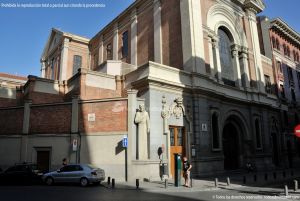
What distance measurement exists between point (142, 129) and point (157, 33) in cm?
1119

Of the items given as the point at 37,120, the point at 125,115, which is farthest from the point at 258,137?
the point at 37,120

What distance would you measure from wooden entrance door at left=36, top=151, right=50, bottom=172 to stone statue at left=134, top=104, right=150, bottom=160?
6693 millimetres

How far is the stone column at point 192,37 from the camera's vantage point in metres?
21.0

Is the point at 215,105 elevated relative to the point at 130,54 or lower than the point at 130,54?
lower

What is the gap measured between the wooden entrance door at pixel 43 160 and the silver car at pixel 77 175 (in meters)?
3.06

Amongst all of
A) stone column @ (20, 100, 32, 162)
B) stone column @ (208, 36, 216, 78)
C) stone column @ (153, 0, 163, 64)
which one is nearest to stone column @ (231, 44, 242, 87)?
stone column @ (208, 36, 216, 78)

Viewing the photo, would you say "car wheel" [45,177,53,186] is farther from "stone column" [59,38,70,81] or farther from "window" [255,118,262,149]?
"stone column" [59,38,70,81]

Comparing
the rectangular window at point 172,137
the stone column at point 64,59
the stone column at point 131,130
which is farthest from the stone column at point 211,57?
the stone column at point 64,59

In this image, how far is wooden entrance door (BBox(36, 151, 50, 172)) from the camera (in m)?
18.5

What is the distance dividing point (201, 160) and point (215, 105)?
16.6ft

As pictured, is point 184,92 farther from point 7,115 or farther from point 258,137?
point 7,115

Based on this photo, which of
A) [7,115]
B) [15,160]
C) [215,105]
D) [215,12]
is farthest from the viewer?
[215,12]

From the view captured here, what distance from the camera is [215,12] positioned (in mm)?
25281

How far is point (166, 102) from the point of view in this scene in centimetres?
1881
